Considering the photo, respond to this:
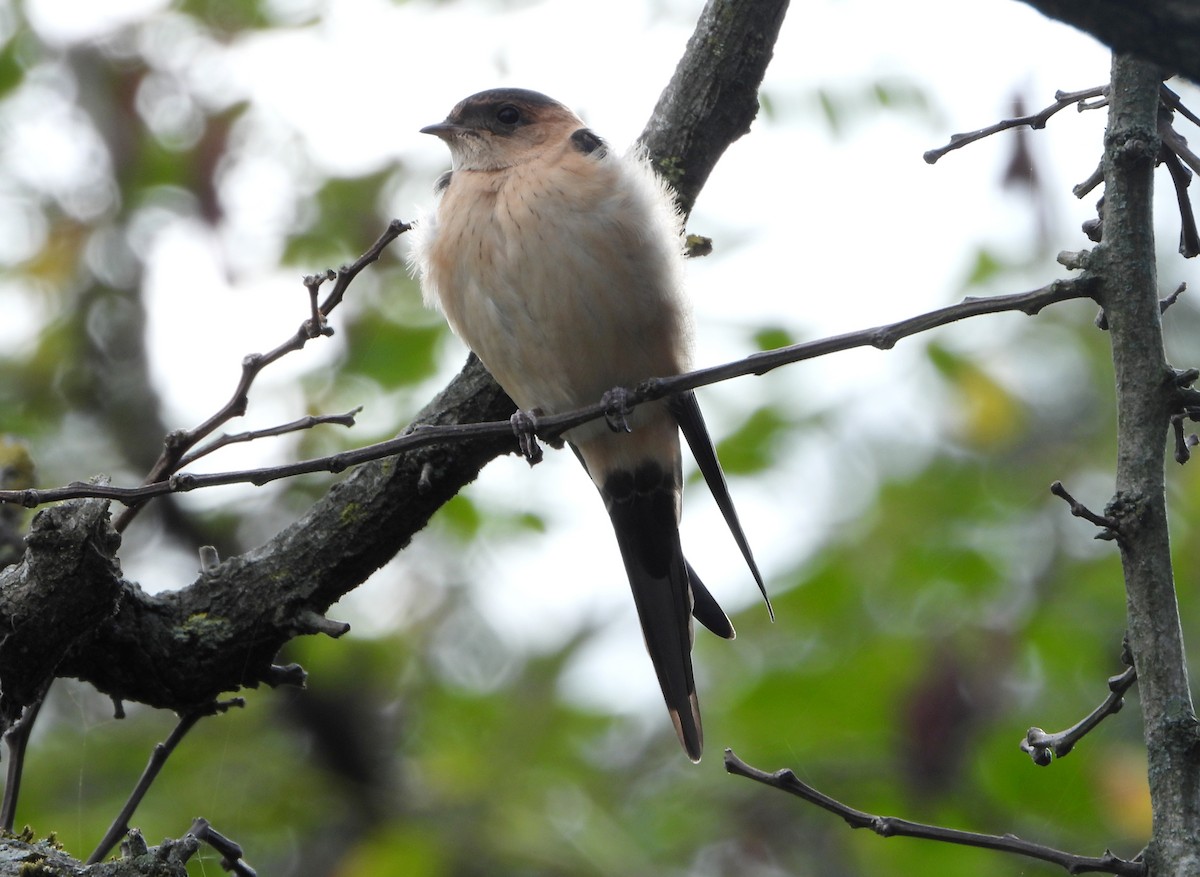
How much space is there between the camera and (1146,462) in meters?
1.71

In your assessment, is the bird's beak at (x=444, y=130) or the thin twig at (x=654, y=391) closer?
the thin twig at (x=654, y=391)

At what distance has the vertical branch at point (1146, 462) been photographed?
1.56 metres

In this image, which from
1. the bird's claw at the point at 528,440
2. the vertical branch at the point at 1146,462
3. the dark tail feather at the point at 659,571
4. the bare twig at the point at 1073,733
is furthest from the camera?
the dark tail feather at the point at 659,571

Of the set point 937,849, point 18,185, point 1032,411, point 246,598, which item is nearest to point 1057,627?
point 937,849

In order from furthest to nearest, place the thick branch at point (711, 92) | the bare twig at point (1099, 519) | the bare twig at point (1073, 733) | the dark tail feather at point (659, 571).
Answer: the dark tail feather at point (659, 571), the thick branch at point (711, 92), the bare twig at point (1073, 733), the bare twig at point (1099, 519)

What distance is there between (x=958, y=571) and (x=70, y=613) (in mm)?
3503

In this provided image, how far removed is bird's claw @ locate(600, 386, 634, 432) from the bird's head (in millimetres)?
1161

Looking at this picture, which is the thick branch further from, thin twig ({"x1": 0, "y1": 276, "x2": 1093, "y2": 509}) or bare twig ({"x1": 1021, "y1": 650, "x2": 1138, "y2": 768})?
bare twig ({"x1": 1021, "y1": 650, "x2": 1138, "y2": 768})

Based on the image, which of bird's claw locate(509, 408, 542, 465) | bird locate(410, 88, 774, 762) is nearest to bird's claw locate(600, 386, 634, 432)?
bird locate(410, 88, 774, 762)

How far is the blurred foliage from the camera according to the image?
4.68m

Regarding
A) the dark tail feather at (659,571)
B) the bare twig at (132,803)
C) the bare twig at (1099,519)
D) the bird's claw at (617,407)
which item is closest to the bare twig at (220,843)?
the bare twig at (132,803)

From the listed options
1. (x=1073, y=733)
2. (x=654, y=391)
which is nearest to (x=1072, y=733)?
(x=1073, y=733)

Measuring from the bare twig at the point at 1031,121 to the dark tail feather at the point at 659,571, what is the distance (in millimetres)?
1782

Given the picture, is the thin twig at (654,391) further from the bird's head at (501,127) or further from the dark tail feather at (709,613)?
the bird's head at (501,127)
